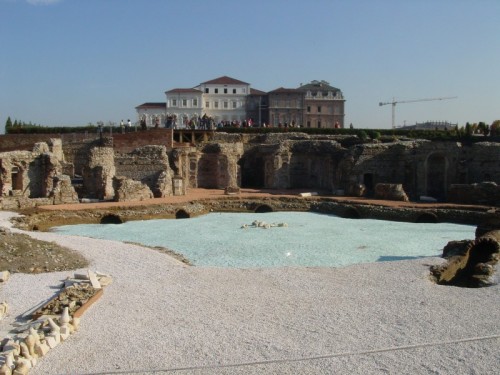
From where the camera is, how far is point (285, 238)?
20266mm

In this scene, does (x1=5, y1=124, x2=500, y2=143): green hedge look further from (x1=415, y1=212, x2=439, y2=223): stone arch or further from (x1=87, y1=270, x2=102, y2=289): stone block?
(x1=87, y1=270, x2=102, y2=289): stone block

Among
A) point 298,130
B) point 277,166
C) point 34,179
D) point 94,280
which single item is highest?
point 298,130

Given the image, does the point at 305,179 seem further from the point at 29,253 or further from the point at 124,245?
the point at 29,253

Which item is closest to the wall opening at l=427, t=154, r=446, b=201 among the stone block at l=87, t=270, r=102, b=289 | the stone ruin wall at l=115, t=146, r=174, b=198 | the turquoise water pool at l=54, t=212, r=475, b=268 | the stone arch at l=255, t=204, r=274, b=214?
the turquoise water pool at l=54, t=212, r=475, b=268

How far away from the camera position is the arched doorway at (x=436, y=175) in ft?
104

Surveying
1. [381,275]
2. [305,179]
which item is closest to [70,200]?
[305,179]

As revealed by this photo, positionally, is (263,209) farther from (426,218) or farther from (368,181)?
(426,218)

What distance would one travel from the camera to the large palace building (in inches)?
2498

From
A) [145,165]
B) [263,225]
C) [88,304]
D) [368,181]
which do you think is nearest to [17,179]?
[145,165]

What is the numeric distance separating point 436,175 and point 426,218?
8100mm

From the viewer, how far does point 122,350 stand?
875cm

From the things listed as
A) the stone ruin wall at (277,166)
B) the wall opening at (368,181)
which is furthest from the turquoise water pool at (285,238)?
the wall opening at (368,181)

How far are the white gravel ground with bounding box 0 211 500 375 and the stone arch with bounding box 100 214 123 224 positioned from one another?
1051cm

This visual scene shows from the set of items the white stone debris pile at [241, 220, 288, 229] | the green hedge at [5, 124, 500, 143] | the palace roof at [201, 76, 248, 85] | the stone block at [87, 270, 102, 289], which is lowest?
the white stone debris pile at [241, 220, 288, 229]
